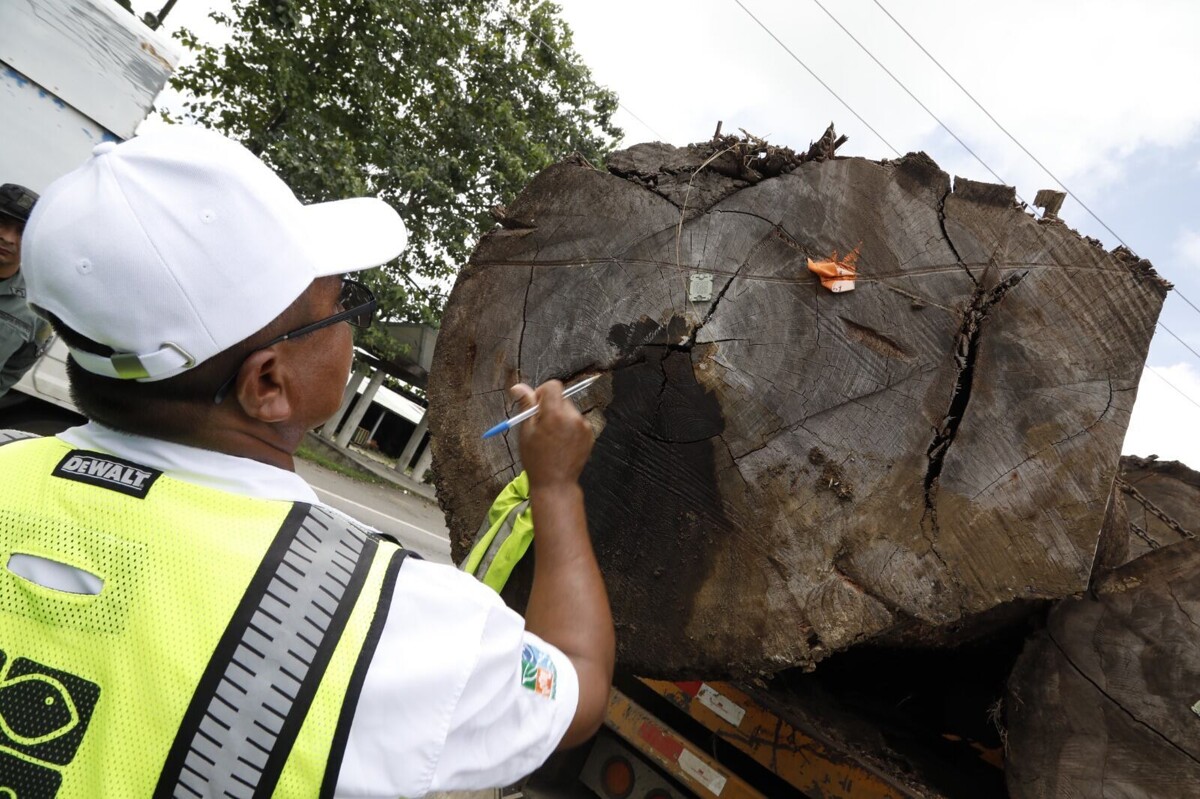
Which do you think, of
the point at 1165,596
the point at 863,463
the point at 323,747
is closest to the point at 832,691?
the point at 1165,596

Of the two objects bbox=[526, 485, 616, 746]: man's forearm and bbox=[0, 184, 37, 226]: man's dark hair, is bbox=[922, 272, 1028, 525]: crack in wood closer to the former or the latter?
bbox=[526, 485, 616, 746]: man's forearm

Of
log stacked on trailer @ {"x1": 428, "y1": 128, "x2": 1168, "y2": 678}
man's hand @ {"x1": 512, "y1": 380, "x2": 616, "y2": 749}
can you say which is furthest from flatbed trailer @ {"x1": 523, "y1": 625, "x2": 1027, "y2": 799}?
man's hand @ {"x1": 512, "y1": 380, "x2": 616, "y2": 749}

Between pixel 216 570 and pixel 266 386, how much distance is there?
294 mm

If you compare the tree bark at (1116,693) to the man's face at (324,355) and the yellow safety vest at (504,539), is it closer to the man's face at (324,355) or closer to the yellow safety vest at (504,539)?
the yellow safety vest at (504,539)

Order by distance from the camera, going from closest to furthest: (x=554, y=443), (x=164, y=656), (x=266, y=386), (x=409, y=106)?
1. (x=164, y=656)
2. (x=266, y=386)
3. (x=554, y=443)
4. (x=409, y=106)

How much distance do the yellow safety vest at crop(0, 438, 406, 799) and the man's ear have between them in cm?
19

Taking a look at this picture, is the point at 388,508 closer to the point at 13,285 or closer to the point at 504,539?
the point at 13,285

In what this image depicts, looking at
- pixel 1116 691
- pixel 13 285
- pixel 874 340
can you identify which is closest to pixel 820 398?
pixel 874 340

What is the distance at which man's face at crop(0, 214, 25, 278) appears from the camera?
292 centimetres

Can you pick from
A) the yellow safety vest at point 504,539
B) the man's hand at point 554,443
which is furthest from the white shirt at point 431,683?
the yellow safety vest at point 504,539

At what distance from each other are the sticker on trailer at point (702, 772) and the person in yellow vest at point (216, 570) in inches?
66.1

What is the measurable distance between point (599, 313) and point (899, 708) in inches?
74.2

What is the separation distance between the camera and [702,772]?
2.60 m

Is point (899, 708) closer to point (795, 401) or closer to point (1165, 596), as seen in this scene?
point (1165, 596)
